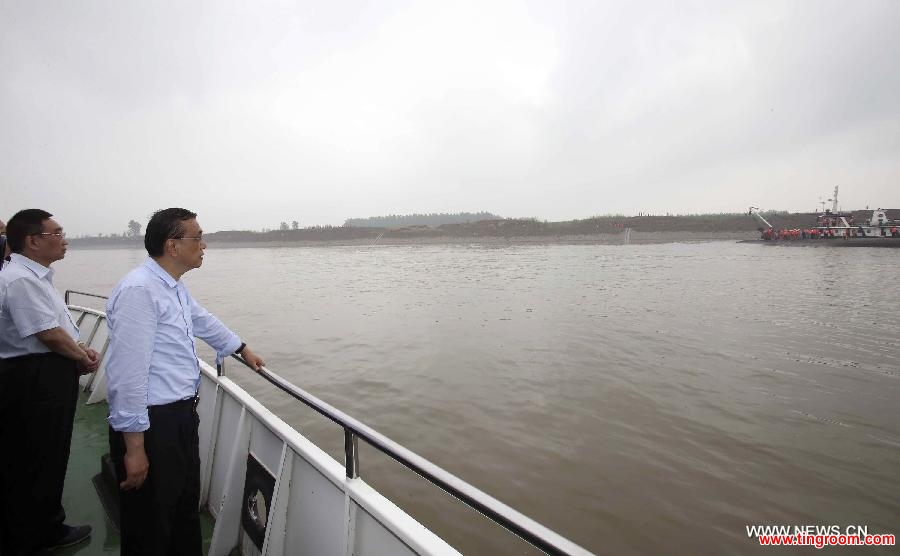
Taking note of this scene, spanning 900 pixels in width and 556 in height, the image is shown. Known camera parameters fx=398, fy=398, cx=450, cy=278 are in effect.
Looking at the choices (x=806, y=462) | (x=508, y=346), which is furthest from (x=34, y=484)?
(x=508, y=346)

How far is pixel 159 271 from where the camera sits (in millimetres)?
2379

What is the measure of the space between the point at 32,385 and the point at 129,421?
1544 millimetres

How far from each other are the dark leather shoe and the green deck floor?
0.14ft

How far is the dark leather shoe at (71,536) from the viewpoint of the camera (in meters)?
3.27

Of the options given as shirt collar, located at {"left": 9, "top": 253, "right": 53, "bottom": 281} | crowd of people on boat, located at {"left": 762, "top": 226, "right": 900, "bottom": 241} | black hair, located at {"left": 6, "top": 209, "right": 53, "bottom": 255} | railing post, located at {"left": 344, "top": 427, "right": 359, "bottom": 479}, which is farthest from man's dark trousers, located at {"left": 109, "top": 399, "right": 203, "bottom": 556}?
crowd of people on boat, located at {"left": 762, "top": 226, "right": 900, "bottom": 241}

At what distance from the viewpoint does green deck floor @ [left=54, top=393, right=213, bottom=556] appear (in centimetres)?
336

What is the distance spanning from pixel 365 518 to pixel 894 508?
5961 mm

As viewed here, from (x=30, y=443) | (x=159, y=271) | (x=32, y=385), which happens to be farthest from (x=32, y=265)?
(x=159, y=271)

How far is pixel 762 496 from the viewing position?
4637mm

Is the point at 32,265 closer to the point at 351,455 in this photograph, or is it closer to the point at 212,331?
the point at 212,331

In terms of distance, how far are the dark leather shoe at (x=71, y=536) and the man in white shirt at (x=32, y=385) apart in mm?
93

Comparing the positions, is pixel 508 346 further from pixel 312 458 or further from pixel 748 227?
pixel 748 227

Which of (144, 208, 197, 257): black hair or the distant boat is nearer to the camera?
(144, 208, 197, 257): black hair

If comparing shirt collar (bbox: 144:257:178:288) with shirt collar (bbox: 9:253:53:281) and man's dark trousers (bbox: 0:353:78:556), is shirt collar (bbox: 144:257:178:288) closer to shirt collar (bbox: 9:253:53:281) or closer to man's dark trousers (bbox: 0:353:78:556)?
shirt collar (bbox: 9:253:53:281)
